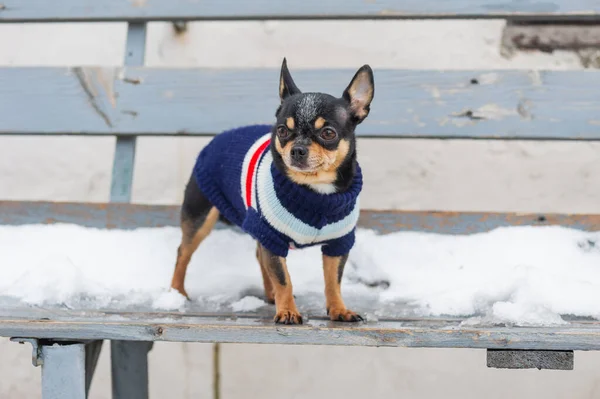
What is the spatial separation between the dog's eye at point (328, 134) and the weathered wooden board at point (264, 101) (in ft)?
2.34

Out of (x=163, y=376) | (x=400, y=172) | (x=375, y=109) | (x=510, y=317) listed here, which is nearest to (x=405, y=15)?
(x=375, y=109)

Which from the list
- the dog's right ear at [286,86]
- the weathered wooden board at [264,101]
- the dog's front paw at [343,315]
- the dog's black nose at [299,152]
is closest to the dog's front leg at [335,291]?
the dog's front paw at [343,315]

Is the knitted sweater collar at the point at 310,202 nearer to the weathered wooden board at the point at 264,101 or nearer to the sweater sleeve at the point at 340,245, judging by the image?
the sweater sleeve at the point at 340,245

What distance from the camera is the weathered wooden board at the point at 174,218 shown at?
96.0 inches

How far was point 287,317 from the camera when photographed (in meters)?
1.72

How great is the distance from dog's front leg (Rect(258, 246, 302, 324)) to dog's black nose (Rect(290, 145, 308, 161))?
0.28 metres

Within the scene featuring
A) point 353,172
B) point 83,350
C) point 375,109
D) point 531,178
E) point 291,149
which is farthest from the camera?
point 531,178

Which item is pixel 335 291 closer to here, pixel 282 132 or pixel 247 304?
pixel 247 304

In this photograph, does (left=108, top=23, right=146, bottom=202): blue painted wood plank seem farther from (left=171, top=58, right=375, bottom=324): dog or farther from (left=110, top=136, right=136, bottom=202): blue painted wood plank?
(left=171, top=58, right=375, bottom=324): dog

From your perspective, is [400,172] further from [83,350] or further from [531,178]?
[83,350]

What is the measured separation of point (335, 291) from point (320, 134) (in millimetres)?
410

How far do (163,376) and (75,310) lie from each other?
1.35 m

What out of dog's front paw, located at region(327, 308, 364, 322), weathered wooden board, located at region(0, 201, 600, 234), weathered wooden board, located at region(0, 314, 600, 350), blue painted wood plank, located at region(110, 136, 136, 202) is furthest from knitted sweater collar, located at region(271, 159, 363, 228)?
blue painted wood plank, located at region(110, 136, 136, 202)

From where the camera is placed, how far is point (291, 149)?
181 centimetres
